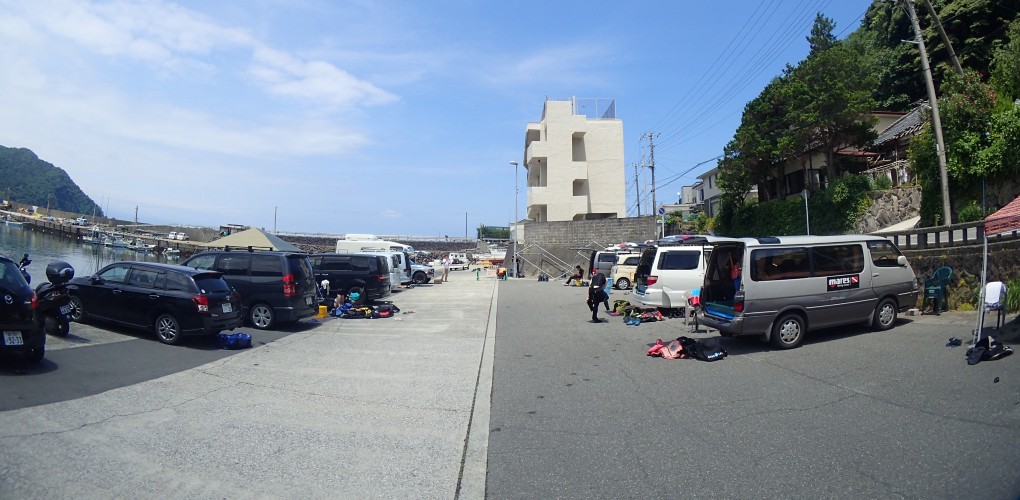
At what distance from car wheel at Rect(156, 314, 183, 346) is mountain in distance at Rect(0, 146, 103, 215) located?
55.1m

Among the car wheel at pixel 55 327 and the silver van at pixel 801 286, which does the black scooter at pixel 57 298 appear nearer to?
A: the car wheel at pixel 55 327

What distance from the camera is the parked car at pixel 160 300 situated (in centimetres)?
1076

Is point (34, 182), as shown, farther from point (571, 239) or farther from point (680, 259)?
point (680, 259)

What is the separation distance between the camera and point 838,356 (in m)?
9.21

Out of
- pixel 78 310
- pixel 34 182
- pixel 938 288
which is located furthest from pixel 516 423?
pixel 34 182

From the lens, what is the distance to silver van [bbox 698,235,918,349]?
33.0 feet

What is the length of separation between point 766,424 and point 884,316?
6895mm

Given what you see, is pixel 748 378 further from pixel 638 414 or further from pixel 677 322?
pixel 677 322

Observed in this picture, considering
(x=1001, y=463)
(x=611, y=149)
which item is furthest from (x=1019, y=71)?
(x=611, y=149)

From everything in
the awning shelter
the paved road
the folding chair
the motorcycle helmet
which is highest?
the awning shelter

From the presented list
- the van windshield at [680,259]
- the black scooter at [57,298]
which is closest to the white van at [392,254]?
the van windshield at [680,259]

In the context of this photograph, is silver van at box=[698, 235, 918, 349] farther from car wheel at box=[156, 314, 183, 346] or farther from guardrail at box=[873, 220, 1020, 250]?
car wheel at box=[156, 314, 183, 346]

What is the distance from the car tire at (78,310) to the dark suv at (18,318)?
4094mm

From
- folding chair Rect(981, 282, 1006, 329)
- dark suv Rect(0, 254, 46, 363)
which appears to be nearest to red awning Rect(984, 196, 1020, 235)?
folding chair Rect(981, 282, 1006, 329)
